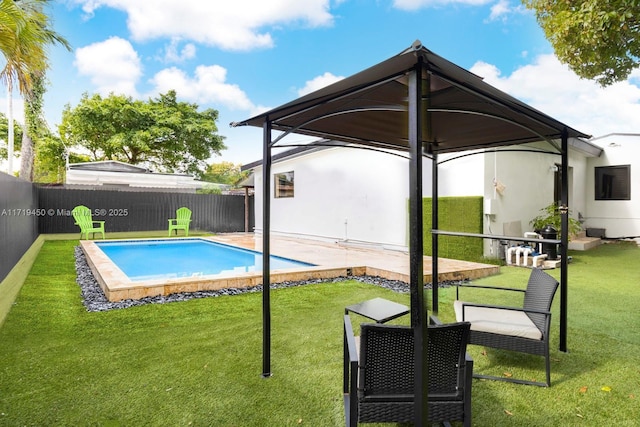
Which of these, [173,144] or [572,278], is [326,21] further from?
[572,278]

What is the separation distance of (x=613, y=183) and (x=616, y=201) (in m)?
0.65

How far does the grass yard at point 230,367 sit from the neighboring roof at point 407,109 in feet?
6.52

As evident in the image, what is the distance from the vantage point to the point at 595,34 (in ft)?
20.1

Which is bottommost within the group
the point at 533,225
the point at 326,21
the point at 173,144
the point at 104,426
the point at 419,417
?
the point at 104,426

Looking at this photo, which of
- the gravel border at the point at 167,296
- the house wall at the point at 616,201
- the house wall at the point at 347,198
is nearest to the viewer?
the gravel border at the point at 167,296

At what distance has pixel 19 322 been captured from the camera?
4320 mm

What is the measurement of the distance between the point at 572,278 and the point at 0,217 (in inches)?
369

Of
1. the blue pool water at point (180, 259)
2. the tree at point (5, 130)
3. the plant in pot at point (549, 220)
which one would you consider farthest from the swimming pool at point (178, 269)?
the tree at point (5, 130)

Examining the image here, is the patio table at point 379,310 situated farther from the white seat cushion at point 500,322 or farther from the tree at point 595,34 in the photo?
the tree at point 595,34

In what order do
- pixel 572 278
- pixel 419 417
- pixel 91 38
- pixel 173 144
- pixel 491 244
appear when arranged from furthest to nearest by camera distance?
pixel 91 38 < pixel 173 144 < pixel 491 244 < pixel 572 278 < pixel 419 417

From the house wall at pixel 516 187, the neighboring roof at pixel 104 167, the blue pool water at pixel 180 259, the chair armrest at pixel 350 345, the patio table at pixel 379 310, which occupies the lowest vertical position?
the blue pool water at pixel 180 259

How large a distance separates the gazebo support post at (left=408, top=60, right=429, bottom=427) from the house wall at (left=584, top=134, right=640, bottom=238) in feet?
44.7

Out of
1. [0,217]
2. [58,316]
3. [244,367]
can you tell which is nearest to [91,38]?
[0,217]

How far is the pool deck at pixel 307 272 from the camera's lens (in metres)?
5.58
